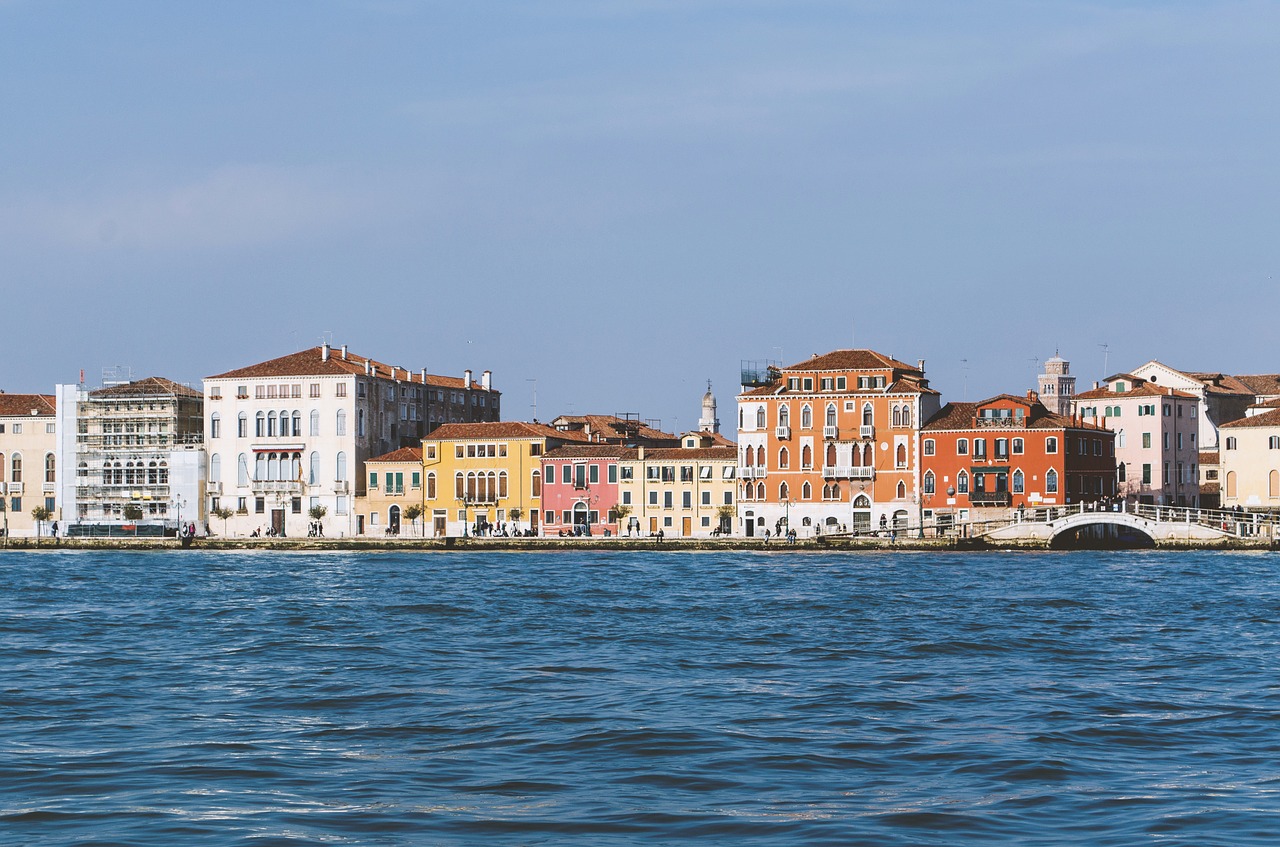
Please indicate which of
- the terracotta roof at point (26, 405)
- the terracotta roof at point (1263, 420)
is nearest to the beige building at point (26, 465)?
the terracotta roof at point (26, 405)

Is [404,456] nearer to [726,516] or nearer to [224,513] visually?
[224,513]

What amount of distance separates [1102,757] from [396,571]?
42.2 meters

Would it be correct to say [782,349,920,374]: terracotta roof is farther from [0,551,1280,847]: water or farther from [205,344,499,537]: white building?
[0,551,1280,847]: water

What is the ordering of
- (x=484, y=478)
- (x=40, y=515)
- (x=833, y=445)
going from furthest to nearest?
1. (x=40, y=515)
2. (x=484, y=478)
3. (x=833, y=445)

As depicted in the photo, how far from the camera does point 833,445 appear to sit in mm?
75062

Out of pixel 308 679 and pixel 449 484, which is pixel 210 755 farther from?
pixel 449 484

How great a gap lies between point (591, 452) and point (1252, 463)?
2918 cm

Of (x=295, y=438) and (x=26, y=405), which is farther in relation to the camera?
(x=26, y=405)

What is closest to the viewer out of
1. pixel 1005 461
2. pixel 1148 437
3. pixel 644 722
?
pixel 644 722

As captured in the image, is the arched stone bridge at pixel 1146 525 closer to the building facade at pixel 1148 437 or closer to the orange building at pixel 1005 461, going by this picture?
the orange building at pixel 1005 461

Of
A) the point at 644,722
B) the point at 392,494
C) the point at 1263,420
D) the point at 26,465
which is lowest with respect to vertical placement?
the point at 644,722

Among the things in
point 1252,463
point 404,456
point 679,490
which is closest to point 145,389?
point 404,456

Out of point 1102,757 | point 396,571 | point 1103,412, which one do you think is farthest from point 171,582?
point 1103,412

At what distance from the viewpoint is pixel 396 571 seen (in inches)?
2245
